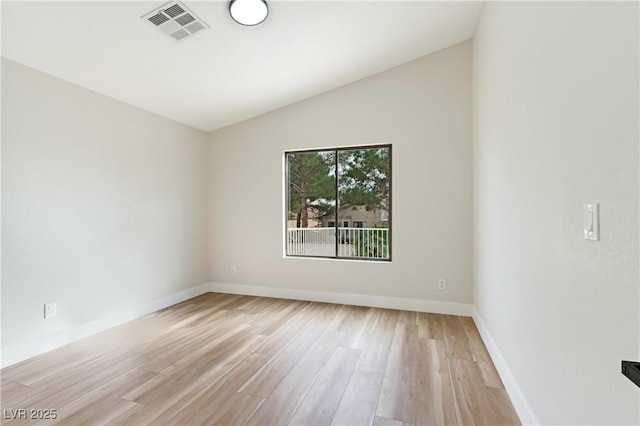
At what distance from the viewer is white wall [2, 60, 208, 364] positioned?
2469 millimetres

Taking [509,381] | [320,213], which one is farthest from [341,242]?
[509,381]

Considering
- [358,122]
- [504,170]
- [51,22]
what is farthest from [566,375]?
[51,22]

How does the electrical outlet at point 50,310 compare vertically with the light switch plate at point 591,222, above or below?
below

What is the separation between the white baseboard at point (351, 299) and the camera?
143 inches

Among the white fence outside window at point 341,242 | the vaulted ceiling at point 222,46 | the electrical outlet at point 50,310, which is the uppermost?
the vaulted ceiling at point 222,46

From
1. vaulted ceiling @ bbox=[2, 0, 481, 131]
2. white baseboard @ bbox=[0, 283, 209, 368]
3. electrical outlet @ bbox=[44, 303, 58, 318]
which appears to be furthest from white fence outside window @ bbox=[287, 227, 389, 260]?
electrical outlet @ bbox=[44, 303, 58, 318]

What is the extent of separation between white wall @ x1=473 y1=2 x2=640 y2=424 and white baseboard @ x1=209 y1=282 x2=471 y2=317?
1302 mm

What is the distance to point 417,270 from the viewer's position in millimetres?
3752

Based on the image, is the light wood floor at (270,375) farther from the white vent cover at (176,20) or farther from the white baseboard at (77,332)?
the white vent cover at (176,20)

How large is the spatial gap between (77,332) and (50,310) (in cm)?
35

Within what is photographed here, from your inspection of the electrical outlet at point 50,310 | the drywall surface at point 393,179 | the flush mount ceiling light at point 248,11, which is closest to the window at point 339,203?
the drywall surface at point 393,179

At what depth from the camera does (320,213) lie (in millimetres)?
4387

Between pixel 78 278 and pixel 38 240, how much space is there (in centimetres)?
52

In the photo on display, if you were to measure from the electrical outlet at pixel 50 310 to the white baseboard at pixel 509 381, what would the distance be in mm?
3626
